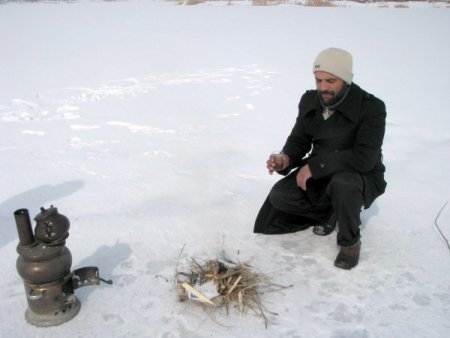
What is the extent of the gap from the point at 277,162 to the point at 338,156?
42cm

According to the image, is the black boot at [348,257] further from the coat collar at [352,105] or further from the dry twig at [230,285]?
the coat collar at [352,105]

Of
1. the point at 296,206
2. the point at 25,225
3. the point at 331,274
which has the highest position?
the point at 25,225

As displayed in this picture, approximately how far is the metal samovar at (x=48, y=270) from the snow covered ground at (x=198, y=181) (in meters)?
0.09

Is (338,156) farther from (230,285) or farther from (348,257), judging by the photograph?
(230,285)

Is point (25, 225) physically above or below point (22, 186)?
above

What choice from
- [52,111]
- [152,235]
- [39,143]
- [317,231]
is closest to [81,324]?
[152,235]

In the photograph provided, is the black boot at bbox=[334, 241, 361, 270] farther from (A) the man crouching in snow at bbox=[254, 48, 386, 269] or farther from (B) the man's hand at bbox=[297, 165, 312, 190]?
(B) the man's hand at bbox=[297, 165, 312, 190]

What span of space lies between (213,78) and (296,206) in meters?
5.55

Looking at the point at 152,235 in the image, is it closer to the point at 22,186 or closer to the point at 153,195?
the point at 153,195

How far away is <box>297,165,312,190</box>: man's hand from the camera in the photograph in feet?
9.16

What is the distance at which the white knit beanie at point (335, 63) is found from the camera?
8.63 ft

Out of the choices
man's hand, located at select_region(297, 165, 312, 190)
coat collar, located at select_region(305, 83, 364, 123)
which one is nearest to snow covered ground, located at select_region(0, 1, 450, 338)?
man's hand, located at select_region(297, 165, 312, 190)

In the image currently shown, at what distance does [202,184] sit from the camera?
4035 millimetres

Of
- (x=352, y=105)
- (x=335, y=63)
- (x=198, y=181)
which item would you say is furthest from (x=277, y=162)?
(x=198, y=181)
